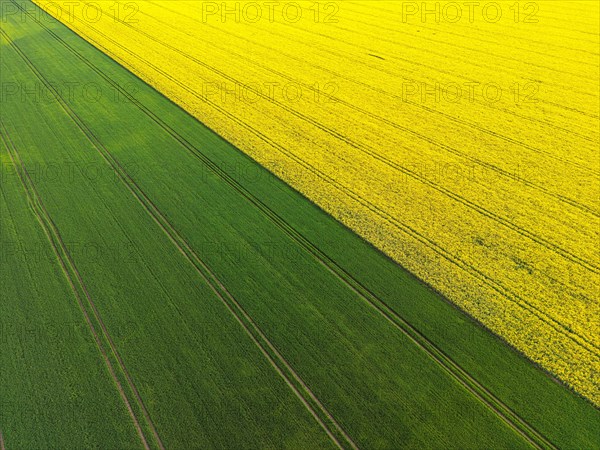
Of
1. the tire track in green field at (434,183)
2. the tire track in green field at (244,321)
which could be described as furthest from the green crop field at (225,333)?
the tire track in green field at (434,183)

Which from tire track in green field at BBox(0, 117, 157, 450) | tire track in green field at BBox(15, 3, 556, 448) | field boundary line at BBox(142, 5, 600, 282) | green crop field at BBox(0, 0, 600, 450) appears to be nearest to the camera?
tire track in green field at BBox(15, 3, 556, 448)

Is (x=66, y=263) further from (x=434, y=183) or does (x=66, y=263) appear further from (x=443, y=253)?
(x=434, y=183)

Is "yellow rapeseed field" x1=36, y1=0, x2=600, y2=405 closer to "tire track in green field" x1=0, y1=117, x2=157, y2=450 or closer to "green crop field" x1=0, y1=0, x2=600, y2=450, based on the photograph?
"green crop field" x1=0, y1=0, x2=600, y2=450

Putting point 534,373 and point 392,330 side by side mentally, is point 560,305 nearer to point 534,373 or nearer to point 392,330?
point 534,373

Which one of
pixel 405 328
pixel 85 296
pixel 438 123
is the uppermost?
pixel 438 123

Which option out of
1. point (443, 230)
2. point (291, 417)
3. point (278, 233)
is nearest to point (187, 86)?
point (278, 233)

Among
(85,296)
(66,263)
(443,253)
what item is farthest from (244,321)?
(443,253)

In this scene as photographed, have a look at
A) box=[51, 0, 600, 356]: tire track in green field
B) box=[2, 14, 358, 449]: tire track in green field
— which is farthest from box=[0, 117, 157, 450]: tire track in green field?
box=[51, 0, 600, 356]: tire track in green field
